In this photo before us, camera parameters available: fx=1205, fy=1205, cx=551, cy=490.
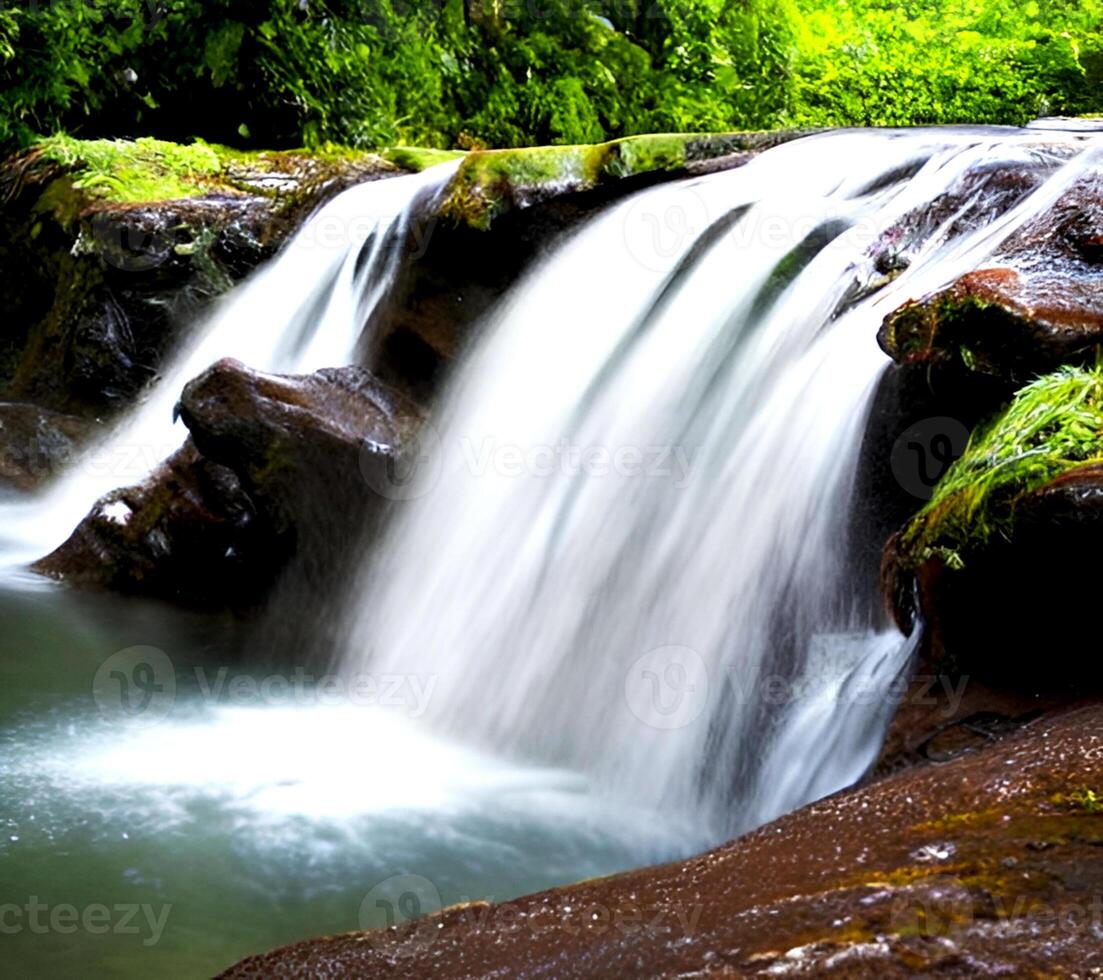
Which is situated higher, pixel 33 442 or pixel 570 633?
pixel 570 633

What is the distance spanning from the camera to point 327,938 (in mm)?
2080

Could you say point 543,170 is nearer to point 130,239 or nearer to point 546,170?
point 546,170

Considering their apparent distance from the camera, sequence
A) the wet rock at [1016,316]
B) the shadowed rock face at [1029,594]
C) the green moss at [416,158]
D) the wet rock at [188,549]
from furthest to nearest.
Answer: the green moss at [416,158] < the wet rock at [188,549] < the wet rock at [1016,316] < the shadowed rock face at [1029,594]

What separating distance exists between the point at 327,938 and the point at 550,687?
7.02 ft

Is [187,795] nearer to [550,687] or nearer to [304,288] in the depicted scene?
[550,687]

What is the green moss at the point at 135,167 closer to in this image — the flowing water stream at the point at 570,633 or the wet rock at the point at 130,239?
the wet rock at the point at 130,239

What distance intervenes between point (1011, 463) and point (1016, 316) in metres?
0.52

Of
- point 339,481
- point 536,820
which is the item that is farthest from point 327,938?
point 339,481

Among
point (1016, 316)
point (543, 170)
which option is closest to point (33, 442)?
point (543, 170)

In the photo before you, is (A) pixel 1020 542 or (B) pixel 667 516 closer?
(A) pixel 1020 542

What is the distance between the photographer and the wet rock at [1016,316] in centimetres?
288

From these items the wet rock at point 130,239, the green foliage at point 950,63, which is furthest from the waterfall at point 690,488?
the green foliage at point 950,63

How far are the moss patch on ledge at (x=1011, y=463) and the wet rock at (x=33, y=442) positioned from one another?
5707 millimetres

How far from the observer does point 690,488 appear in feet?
13.8
